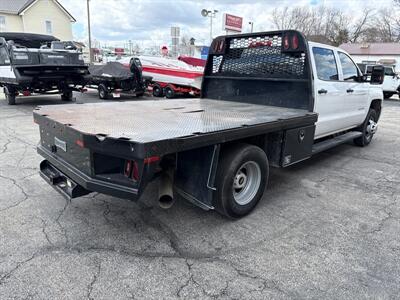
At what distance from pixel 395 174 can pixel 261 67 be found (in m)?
2.95

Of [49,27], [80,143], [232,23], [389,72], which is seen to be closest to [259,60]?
[80,143]

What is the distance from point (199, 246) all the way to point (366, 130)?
18.8 ft

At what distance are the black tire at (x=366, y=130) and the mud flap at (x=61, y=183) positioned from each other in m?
6.19

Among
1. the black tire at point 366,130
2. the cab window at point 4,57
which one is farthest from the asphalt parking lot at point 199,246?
the cab window at point 4,57

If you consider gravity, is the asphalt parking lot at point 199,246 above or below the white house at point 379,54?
below

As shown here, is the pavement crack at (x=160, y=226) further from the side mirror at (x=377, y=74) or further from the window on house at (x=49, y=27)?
the window on house at (x=49, y=27)

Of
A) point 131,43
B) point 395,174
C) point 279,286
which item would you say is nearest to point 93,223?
point 279,286

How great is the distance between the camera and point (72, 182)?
3105 millimetres

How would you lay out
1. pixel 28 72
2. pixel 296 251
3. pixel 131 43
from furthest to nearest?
1. pixel 131 43
2. pixel 28 72
3. pixel 296 251

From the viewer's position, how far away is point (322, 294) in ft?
8.21

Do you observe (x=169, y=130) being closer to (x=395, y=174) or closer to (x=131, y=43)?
(x=395, y=174)

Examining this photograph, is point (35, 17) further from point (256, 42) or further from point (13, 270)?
point (13, 270)

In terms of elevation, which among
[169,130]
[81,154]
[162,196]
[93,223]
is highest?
[169,130]

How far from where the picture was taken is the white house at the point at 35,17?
37.2 metres
